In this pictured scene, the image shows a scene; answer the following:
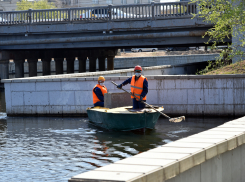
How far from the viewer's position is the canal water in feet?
30.2

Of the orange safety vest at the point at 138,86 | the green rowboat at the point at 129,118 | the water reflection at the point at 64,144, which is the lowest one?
the water reflection at the point at 64,144

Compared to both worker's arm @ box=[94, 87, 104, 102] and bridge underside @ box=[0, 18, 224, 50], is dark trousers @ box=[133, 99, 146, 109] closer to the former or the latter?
worker's arm @ box=[94, 87, 104, 102]

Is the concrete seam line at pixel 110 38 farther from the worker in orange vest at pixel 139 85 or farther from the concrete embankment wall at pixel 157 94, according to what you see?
the worker in orange vest at pixel 139 85

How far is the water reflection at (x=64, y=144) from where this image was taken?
9211 millimetres

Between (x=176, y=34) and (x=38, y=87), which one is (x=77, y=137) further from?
(x=176, y=34)

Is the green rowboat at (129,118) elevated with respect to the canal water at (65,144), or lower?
elevated

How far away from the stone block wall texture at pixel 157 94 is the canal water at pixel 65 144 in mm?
597

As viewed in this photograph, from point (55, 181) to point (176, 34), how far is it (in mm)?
21341

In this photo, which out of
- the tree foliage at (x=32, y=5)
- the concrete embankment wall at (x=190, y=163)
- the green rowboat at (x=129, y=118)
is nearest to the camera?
the concrete embankment wall at (x=190, y=163)

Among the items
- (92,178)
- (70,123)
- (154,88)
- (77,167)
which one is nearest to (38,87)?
(70,123)

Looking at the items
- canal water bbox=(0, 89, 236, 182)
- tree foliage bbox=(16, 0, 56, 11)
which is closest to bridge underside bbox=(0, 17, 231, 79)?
canal water bbox=(0, 89, 236, 182)

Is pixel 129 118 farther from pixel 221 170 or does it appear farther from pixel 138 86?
pixel 221 170

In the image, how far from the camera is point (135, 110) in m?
13.8

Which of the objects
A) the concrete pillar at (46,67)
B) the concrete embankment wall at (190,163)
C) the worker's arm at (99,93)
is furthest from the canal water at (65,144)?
the concrete pillar at (46,67)
